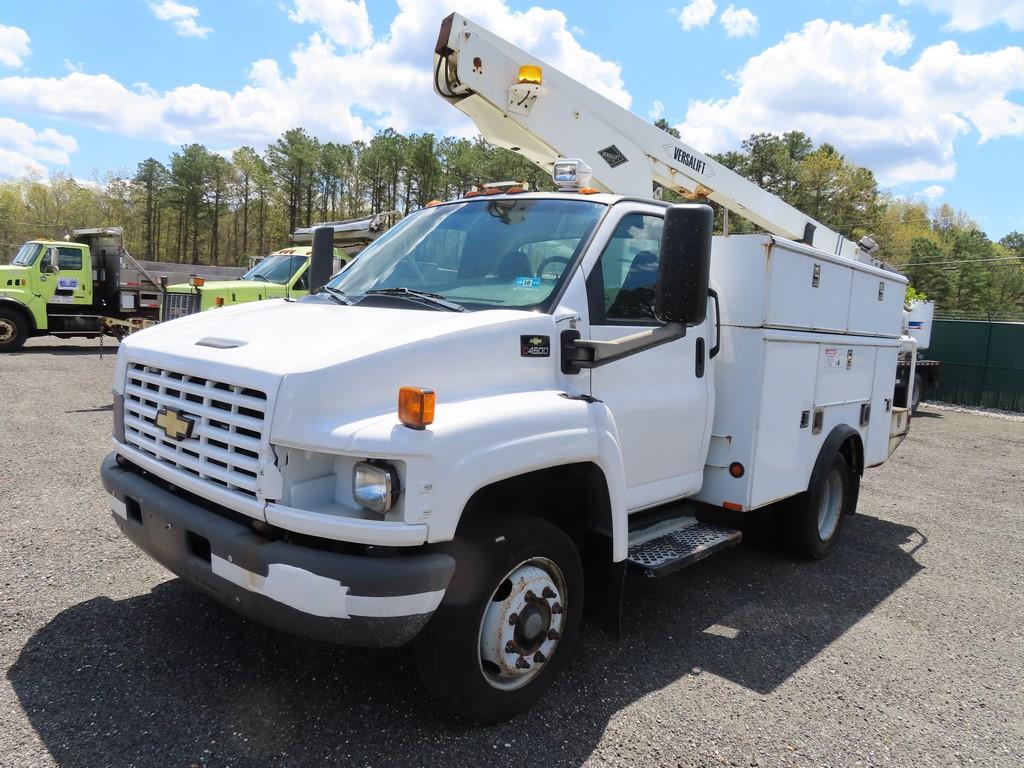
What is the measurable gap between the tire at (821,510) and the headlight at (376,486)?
364 cm

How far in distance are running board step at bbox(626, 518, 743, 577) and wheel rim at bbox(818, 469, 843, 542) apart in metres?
1.50

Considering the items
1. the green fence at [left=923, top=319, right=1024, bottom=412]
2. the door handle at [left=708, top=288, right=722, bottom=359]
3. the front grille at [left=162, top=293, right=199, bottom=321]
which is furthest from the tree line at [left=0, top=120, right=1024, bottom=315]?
the door handle at [left=708, top=288, right=722, bottom=359]

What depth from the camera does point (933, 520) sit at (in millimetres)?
7023

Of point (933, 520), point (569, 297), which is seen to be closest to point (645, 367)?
point (569, 297)

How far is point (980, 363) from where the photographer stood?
18391 mm

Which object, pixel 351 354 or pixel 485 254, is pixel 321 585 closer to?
pixel 351 354

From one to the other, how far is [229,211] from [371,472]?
7095 cm

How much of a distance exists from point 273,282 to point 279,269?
0.44m

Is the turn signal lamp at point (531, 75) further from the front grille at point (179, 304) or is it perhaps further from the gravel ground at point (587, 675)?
the front grille at point (179, 304)

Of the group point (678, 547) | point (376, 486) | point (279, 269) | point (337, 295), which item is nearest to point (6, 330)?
point (279, 269)

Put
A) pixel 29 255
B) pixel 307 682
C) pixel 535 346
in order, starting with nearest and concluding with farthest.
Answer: pixel 535 346
pixel 307 682
pixel 29 255

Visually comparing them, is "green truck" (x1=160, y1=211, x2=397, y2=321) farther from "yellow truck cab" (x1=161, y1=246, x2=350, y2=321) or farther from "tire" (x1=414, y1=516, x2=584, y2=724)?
"tire" (x1=414, y1=516, x2=584, y2=724)

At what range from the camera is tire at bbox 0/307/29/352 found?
15.8 metres

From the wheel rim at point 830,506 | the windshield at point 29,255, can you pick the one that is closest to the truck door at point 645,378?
the wheel rim at point 830,506
